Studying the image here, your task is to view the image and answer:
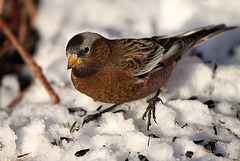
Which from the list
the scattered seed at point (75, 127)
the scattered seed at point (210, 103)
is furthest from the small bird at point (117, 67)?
the scattered seed at point (210, 103)

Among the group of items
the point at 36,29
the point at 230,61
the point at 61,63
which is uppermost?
the point at 36,29

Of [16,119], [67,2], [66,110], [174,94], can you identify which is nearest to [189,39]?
[174,94]

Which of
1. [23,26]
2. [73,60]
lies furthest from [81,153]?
[23,26]

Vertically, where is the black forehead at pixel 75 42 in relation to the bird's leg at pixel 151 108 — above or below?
above

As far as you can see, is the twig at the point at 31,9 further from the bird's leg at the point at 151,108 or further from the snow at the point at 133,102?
the bird's leg at the point at 151,108

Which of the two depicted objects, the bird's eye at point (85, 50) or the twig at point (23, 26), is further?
the twig at point (23, 26)

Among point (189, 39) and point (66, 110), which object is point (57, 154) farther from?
point (189, 39)

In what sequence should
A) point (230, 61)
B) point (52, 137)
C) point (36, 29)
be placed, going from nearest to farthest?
point (52, 137)
point (230, 61)
point (36, 29)
